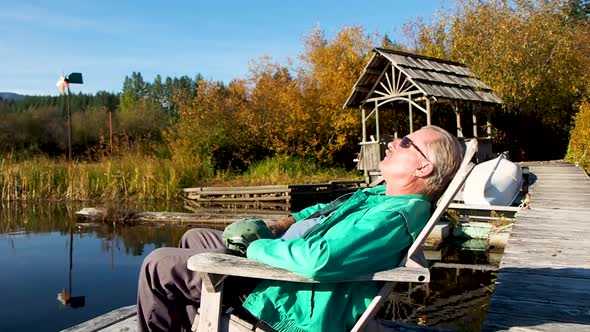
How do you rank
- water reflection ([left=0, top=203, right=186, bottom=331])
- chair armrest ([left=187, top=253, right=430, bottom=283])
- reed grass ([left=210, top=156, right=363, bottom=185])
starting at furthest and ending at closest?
reed grass ([left=210, top=156, right=363, bottom=185]) → water reflection ([left=0, top=203, right=186, bottom=331]) → chair armrest ([left=187, top=253, right=430, bottom=283])

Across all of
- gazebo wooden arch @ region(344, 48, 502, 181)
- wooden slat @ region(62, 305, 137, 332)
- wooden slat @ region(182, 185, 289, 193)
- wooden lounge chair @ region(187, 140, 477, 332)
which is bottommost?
wooden slat @ region(62, 305, 137, 332)

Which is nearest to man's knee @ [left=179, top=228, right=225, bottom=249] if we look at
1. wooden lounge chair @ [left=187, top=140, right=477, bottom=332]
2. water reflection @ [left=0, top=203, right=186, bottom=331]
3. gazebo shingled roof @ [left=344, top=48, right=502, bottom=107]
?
wooden lounge chair @ [left=187, top=140, right=477, bottom=332]

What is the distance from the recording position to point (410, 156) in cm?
234

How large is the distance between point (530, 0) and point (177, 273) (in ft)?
79.5

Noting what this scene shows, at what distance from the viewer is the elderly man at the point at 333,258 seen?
6.54ft

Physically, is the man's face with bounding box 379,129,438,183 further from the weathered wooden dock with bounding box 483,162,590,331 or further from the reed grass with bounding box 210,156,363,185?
the reed grass with bounding box 210,156,363,185

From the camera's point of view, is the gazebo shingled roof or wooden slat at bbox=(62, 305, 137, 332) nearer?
wooden slat at bbox=(62, 305, 137, 332)

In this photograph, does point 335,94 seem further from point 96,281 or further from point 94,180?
point 96,281

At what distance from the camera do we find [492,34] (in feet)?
69.6

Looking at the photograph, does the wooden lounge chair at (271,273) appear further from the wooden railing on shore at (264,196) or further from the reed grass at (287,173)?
the reed grass at (287,173)

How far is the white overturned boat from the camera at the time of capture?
31.2 ft

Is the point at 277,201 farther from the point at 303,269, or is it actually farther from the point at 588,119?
the point at 303,269

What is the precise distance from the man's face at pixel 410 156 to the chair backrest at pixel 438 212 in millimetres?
220

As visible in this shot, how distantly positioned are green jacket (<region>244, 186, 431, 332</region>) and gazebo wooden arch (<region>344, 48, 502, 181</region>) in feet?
39.4
